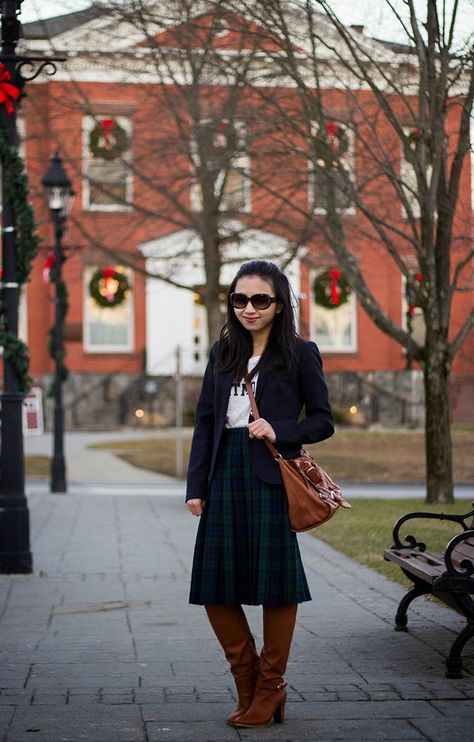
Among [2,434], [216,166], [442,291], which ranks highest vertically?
[216,166]

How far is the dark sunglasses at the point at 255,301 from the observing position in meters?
5.72

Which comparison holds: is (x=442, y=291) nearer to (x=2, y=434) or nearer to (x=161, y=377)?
(x=2, y=434)

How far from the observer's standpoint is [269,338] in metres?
5.82

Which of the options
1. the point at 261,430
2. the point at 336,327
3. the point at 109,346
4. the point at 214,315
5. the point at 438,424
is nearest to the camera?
the point at 261,430

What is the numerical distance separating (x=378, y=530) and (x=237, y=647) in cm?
878

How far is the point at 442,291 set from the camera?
1711 cm

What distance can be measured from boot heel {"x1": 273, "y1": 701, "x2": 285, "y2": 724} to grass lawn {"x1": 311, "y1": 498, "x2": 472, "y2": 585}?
452 cm

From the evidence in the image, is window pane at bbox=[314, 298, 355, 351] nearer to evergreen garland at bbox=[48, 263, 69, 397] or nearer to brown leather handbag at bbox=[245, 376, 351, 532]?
evergreen garland at bbox=[48, 263, 69, 397]

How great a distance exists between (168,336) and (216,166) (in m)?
20.7

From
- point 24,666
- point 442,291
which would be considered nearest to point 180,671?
point 24,666

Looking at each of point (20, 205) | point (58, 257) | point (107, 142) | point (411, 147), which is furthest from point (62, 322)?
point (20, 205)

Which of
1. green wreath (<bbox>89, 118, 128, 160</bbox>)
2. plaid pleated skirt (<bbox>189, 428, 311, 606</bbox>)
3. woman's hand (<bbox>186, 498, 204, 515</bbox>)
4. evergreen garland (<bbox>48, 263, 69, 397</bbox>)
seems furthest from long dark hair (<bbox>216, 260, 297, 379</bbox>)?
green wreath (<bbox>89, 118, 128, 160</bbox>)

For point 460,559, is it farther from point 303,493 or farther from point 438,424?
point 438,424

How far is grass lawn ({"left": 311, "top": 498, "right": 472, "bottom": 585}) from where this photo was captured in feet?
38.4
